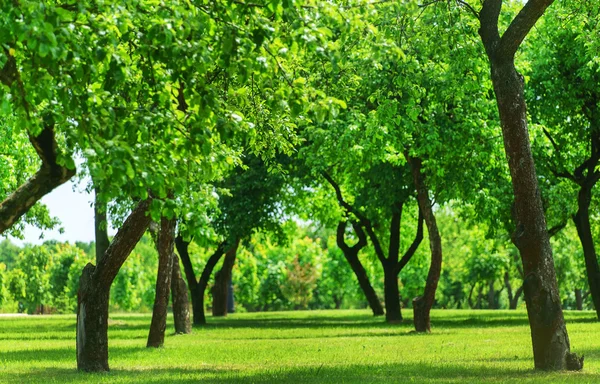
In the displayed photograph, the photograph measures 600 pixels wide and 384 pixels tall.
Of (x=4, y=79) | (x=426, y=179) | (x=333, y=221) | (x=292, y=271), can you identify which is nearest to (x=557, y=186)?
(x=426, y=179)

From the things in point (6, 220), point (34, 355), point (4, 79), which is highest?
point (4, 79)

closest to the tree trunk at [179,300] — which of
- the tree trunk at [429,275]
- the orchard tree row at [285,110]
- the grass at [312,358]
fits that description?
the orchard tree row at [285,110]

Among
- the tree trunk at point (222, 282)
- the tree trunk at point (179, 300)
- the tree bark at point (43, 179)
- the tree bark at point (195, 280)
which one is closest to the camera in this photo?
the tree bark at point (43, 179)

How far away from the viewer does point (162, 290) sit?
25906 millimetres

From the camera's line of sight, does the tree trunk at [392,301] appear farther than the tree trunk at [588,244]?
Yes

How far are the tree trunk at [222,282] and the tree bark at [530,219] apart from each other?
37.8 m

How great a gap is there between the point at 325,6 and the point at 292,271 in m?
88.5

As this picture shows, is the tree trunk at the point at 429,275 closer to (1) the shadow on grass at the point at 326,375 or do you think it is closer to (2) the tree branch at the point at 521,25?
(1) the shadow on grass at the point at 326,375

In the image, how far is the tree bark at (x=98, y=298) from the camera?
18.6 m

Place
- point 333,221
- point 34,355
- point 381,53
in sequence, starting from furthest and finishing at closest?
1. point 333,221
2. point 34,355
3. point 381,53

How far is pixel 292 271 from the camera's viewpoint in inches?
3927

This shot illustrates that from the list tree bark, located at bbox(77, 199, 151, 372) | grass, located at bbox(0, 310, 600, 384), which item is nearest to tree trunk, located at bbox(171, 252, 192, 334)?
grass, located at bbox(0, 310, 600, 384)

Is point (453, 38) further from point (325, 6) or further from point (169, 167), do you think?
point (169, 167)

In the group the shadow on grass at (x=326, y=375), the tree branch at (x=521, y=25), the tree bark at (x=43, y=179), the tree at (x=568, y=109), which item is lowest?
the shadow on grass at (x=326, y=375)
